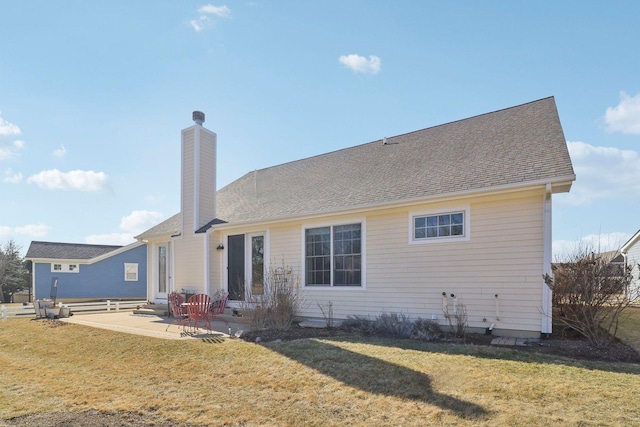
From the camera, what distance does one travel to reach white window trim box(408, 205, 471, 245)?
26.1ft

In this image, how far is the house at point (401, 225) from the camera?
24.2ft

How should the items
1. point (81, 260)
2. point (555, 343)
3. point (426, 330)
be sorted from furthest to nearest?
point (81, 260), point (426, 330), point (555, 343)

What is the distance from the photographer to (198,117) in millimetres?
13391

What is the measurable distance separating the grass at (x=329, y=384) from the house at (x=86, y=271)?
18944mm

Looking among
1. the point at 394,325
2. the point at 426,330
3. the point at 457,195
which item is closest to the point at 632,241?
the point at 457,195

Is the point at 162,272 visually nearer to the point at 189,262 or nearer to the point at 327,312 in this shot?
the point at 189,262

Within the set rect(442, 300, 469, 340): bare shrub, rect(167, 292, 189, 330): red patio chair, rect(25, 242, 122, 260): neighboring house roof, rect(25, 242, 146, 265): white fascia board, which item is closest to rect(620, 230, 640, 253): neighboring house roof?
rect(442, 300, 469, 340): bare shrub

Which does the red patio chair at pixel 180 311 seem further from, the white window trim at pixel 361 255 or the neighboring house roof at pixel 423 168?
the white window trim at pixel 361 255

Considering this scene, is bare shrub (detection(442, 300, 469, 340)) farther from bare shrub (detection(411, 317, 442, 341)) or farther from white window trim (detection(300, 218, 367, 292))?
white window trim (detection(300, 218, 367, 292))

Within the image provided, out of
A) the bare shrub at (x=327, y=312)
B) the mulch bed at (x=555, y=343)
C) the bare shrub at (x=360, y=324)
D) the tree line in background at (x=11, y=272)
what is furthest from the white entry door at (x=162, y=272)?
the tree line in background at (x=11, y=272)

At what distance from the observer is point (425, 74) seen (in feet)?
36.9

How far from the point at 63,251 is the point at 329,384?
2528 centimetres

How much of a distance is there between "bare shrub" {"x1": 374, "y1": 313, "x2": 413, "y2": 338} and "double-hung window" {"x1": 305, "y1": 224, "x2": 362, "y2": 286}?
1411 millimetres

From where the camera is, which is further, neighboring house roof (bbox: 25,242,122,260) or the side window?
neighboring house roof (bbox: 25,242,122,260)
